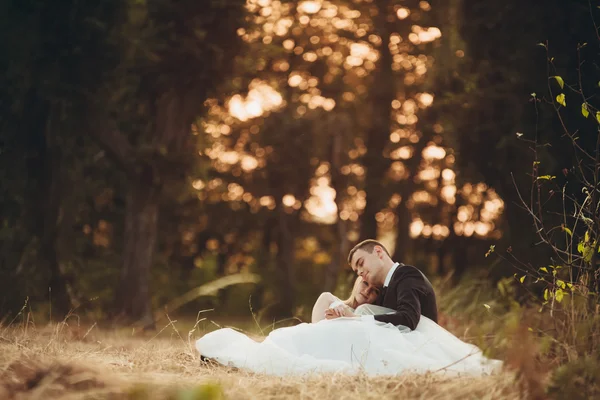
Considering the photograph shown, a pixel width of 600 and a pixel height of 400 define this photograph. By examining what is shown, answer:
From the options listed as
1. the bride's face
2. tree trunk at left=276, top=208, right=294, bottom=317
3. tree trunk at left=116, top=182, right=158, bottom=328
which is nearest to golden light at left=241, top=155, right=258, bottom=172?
tree trunk at left=276, top=208, right=294, bottom=317

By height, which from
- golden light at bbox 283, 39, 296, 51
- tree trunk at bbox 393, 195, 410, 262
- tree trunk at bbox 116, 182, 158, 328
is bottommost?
tree trunk at bbox 393, 195, 410, 262

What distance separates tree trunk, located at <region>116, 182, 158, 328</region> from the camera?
1575 centimetres

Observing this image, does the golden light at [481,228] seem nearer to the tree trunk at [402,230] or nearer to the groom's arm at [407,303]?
the tree trunk at [402,230]

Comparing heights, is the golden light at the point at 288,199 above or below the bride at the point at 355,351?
below

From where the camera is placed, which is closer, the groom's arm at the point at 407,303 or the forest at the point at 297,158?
the groom's arm at the point at 407,303

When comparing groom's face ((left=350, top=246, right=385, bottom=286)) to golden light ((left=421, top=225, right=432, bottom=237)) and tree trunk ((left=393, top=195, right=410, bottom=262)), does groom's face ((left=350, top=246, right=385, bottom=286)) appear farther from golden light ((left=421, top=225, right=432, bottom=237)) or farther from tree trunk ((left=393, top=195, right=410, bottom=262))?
golden light ((left=421, top=225, right=432, bottom=237))

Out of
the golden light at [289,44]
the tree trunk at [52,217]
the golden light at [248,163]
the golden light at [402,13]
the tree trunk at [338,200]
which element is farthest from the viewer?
the golden light at [248,163]

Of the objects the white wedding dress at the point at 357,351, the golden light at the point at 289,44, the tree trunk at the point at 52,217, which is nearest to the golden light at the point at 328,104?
the golden light at the point at 289,44

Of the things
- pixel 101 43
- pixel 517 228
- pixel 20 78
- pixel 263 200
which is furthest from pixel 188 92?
pixel 263 200

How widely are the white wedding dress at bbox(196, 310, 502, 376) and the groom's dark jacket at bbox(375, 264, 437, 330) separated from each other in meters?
0.09

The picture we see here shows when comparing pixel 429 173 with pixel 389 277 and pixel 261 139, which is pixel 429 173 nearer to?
pixel 261 139

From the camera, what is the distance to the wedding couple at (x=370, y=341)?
565 cm

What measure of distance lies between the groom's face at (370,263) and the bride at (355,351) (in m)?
0.41

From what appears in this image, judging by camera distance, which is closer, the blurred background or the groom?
the groom
